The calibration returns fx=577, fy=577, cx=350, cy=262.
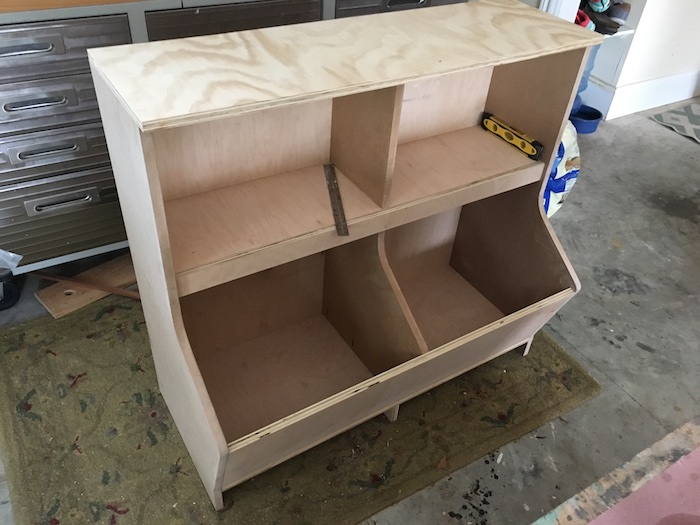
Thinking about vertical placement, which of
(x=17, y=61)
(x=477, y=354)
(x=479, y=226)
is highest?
(x=17, y=61)

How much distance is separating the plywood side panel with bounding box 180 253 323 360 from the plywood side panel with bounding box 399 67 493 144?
456 mm

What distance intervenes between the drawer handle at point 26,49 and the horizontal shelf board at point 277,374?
0.92 meters

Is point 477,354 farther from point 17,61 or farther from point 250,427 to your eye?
point 17,61

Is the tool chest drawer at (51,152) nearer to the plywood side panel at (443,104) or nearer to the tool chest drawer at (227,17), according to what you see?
the tool chest drawer at (227,17)

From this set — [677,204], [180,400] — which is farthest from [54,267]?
[677,204]

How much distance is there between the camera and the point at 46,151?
164cm

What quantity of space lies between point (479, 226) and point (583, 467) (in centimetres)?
76

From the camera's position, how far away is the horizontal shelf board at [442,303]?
1805 mm

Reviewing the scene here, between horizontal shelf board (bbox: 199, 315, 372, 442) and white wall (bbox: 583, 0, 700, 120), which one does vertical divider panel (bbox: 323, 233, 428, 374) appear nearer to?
horizontal shelf board (bbox: 199, 315, 372, 442)

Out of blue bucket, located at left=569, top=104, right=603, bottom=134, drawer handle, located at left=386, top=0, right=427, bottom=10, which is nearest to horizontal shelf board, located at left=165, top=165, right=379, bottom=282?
drawer handle, located at left=386, top=0, right=427, bottom=10

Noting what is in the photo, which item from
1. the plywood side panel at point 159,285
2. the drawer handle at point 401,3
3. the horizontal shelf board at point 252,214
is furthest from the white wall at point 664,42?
the plywood side panel at point 159,285

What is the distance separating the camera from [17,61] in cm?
148

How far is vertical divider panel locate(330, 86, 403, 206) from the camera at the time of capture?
45.6 inches

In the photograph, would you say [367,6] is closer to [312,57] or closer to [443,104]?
[443,104]
